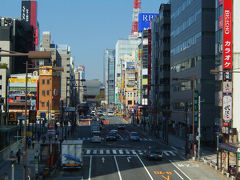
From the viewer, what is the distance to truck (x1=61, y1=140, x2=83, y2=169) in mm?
44688

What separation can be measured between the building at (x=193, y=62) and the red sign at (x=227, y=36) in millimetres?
8744

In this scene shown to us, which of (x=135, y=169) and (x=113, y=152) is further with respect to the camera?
(x=113, y=152)

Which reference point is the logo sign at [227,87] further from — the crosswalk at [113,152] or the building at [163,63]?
the building at [163,63]

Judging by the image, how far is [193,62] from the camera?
89750 millimetres

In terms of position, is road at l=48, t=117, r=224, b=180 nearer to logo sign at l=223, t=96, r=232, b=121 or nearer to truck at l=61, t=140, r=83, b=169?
truck at l=61, t=140, r=83, b=169

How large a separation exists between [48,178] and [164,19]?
86.4m

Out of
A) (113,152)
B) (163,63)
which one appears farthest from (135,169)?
(163,63)

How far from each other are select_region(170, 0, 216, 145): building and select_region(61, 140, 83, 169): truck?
29.0 m

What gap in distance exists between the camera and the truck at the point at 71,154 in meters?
44.7

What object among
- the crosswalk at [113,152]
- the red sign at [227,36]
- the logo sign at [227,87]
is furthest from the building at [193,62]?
the crosswalk at [113,152]

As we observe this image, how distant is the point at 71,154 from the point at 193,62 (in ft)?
164

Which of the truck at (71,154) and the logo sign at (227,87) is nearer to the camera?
the truck at (71,154)

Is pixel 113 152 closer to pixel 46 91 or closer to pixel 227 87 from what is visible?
pixel 227 87

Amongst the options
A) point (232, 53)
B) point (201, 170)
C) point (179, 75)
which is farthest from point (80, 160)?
point (179, 75)
